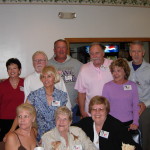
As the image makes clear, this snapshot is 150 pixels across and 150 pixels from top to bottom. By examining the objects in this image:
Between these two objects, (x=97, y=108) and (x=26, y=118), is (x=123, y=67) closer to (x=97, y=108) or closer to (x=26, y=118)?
(x=97, y=108)

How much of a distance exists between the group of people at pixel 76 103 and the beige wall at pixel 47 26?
1791 mm

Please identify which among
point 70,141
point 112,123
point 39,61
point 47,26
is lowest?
point 70,141

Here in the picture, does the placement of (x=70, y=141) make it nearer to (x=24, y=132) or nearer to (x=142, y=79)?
(x=24, y=132)

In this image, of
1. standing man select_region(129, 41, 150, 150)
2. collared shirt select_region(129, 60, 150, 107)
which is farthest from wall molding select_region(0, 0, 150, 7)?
collared shirt select_region(129, 60, 150, 107)

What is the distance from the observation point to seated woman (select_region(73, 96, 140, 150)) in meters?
2.25

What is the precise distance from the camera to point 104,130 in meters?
2.30

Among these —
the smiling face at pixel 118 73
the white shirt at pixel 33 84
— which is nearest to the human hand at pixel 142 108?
the smiling face at pixel 118 73

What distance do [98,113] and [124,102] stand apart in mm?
553

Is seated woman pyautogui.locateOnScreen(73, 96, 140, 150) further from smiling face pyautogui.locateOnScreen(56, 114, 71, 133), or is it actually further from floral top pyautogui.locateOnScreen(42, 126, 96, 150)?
smiling face pyautogui.locateOnScreen(56, 114, 71, 133)

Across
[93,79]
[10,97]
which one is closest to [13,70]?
[10,97]

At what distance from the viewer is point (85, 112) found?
10.8 feet

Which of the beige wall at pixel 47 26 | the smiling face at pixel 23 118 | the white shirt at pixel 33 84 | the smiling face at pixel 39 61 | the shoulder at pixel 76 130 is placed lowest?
the shoulder at pixel 76 130

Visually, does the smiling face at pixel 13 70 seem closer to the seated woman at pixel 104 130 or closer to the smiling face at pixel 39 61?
the smiling face at pixel 39 61

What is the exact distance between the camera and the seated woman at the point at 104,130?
2249 mm
